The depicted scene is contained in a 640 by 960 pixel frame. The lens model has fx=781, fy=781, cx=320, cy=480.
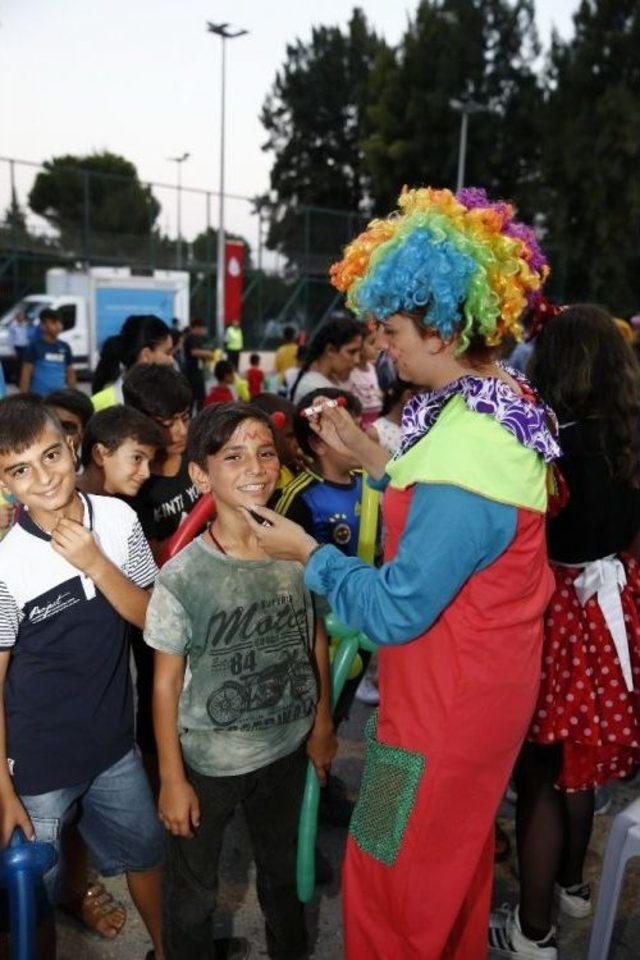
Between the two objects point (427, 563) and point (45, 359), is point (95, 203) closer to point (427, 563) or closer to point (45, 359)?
point (45, 359)

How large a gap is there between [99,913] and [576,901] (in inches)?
58.1

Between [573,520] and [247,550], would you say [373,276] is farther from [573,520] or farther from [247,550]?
[573,520]

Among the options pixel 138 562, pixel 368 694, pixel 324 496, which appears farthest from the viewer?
pixel 368 694

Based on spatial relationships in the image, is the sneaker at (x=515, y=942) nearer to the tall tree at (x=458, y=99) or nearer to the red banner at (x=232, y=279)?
the red banner at (x=232, y=279)

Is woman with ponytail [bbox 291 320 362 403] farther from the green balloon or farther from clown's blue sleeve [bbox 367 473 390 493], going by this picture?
the green balloon

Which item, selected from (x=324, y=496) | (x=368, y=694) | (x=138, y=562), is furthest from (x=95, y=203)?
(x=138, y=562)

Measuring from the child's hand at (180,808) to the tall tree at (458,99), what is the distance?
3392 centimetres

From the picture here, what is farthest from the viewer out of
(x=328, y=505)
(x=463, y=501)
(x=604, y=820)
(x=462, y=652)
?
(x=604, y=820)

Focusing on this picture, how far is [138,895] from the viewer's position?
210 centimetres

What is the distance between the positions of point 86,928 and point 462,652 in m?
1.66

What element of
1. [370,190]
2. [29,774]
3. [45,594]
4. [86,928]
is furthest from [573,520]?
[370,190]

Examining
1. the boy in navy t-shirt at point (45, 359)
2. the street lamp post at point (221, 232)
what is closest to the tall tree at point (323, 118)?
the street lamp post at point (221, 232)

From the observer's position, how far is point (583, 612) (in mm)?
2172

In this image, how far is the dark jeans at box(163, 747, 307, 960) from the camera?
6.27 feet
